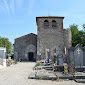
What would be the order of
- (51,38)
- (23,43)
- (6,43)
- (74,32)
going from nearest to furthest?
(51,38), (23,43), (74,32), (6,43)

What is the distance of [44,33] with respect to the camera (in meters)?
23.4

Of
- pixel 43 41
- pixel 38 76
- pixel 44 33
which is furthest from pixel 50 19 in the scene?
pixel 38 76

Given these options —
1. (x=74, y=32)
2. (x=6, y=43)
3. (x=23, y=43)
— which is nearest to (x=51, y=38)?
(x=23, y=43)

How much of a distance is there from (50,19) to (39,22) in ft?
7.91

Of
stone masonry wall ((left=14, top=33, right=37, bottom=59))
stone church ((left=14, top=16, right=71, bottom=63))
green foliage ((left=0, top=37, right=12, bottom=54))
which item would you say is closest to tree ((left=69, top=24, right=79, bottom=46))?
stone church ((left=14, top=16, right=71, bottom=63))

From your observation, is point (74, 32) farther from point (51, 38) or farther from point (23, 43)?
point (23, 43)

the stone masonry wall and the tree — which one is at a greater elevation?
the tree

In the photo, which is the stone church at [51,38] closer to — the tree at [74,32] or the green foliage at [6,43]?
the tree at [74,32]

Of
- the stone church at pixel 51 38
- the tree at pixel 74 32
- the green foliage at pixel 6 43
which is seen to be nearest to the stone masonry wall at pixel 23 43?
the stone church at pixel 51 38

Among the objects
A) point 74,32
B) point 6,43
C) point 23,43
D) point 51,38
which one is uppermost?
point 74,32

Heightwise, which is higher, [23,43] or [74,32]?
[74,32]

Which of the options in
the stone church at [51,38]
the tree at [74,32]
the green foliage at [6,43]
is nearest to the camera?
the stone church at [51,38]

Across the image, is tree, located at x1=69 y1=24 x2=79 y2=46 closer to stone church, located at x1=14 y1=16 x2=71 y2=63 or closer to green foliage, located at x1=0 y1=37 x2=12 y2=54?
stone church, located at x1=14 y1=16 x2=71 y2=63

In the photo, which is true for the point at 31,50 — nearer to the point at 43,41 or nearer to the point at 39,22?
the point at 43,41
